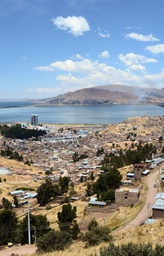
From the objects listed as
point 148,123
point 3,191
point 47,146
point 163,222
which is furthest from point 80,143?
point 163,222

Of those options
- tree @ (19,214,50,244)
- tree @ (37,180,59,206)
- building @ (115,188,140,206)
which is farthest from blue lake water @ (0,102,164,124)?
tree @ (19,214,50,244)

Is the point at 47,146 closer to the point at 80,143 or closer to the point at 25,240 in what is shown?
the point at 80,143

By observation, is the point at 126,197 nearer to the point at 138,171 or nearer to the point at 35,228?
the point at 138,171

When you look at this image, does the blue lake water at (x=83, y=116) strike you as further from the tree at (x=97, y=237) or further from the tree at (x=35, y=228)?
the tree at (x=97, y=237)

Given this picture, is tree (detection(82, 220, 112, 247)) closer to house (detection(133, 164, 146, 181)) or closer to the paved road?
the paved road

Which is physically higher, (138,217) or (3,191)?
(138,217)

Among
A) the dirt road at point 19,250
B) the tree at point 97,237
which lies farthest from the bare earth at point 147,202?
the dirt road at point 19,250

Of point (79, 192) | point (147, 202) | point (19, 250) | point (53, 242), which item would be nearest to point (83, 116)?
point (79, 192)
